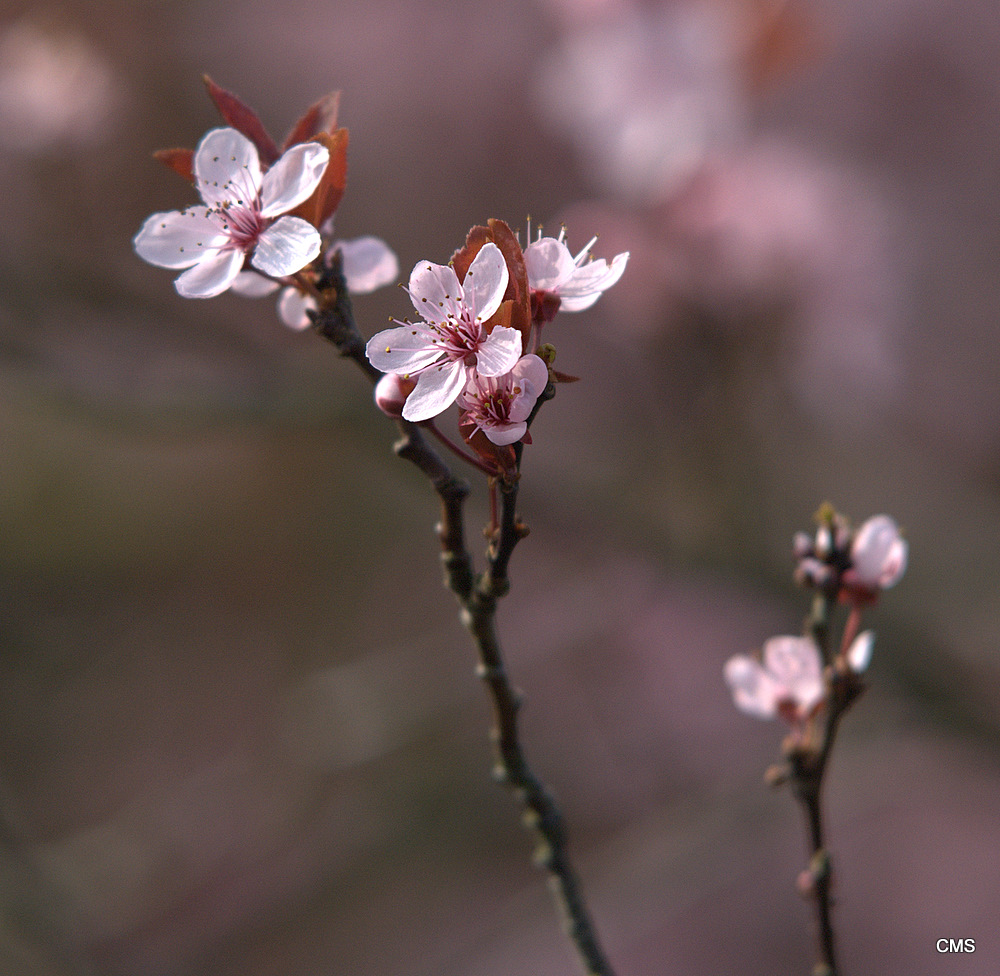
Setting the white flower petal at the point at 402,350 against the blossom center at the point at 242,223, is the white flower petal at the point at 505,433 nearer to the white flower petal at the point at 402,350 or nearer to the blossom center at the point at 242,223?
the white flower petal at the point at 402,350

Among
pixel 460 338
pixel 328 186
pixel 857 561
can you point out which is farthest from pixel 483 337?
pixel 857 561

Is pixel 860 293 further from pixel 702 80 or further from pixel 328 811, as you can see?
pixel 328 811

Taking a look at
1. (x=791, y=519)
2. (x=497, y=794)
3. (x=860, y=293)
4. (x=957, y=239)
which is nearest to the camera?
(x=860, y=293)

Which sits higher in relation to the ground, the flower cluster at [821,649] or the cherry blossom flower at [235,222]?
the cherry blossom flower at [235,222]

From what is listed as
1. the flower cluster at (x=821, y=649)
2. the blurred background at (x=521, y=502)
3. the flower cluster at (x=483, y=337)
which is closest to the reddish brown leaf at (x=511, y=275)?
the flower cluster at (x=483, y=337)

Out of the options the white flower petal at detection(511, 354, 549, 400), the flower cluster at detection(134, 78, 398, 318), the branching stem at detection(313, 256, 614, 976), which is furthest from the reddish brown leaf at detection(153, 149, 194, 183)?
the white flower petal at detection(511, 354, 549, 400)

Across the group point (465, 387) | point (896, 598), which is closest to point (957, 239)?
point (896, 598)

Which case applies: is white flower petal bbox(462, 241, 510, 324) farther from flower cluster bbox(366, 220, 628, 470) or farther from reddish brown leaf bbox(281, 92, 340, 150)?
reddish brown leaf bbox(281, 92, 340, 150)
